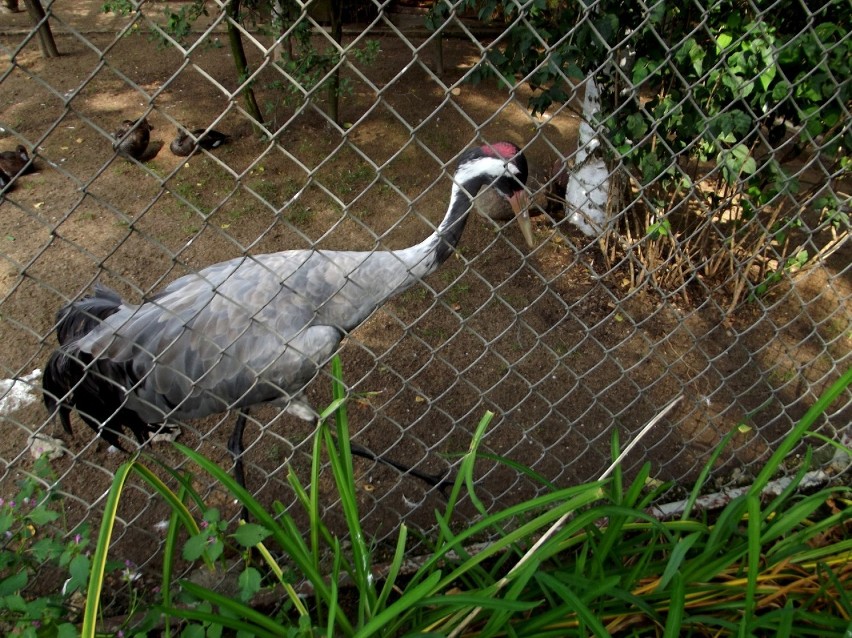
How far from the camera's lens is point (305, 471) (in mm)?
2936

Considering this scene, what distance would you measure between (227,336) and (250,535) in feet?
3.76

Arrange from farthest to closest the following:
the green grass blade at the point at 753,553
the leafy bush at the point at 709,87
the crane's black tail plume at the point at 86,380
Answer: the crane's black tail plume at the point at 86,380 < the leafy bush at the point at 709,87 < the green grass blade at the point at 753,553

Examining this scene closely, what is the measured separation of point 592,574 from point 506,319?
204 centimetres

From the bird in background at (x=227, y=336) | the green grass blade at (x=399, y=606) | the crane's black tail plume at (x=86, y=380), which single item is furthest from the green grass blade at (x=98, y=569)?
the crane's black tail plume at (x=86, y=380)

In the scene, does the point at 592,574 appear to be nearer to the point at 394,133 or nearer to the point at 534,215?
the point at 534,215

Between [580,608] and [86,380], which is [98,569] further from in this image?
[86,380]

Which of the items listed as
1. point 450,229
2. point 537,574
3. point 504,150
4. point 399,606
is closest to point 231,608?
point 399,606

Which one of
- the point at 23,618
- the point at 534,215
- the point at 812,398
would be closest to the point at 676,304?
the point at 812,398

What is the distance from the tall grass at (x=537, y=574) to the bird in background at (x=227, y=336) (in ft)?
2.29

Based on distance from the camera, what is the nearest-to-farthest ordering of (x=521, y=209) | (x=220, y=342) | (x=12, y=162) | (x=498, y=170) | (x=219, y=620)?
(x=219, y=620) < (x=220, y=342) < (x=498, y=170) < (x=521, y=209) < (x=12, y=162)

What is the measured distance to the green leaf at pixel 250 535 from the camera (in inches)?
59.9

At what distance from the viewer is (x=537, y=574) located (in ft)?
5.70

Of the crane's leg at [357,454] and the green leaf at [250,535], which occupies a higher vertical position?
the green leaf at [250,535]

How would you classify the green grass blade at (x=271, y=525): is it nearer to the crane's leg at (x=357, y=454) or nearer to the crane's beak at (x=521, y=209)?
the crane's leg at (x=357, y=454)
